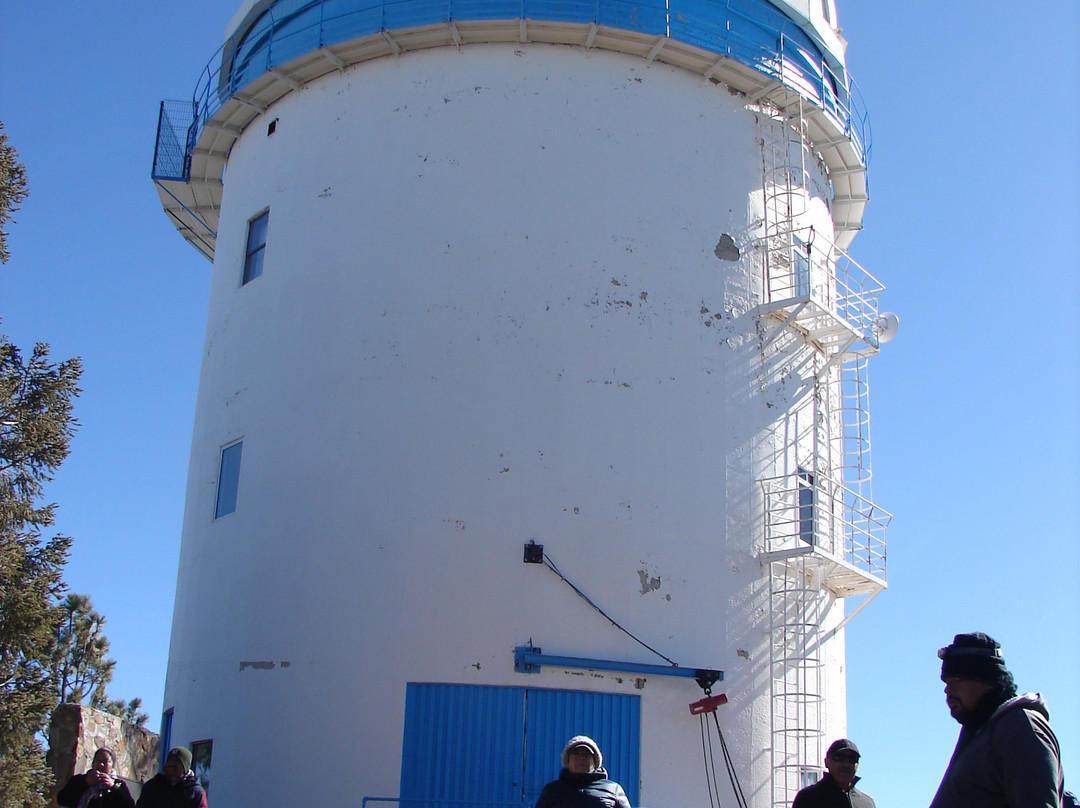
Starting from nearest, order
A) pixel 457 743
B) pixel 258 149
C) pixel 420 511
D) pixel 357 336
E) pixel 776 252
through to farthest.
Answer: pixel 457 743
pixel 420 511
pixel 357 336
pixel 776 252
pixel 258 149

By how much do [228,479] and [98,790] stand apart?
7920mm

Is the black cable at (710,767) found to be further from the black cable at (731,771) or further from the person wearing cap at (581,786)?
the person wearing cap at (581,786)

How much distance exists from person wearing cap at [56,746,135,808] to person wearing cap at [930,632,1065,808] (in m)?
7.49

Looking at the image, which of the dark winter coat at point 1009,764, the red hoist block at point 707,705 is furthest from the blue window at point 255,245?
the dark winter coat at point 1009,764

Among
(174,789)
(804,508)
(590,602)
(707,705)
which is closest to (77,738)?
(590,602)

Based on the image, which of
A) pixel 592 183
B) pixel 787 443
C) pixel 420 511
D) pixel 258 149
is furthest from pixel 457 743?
pixel 258 149

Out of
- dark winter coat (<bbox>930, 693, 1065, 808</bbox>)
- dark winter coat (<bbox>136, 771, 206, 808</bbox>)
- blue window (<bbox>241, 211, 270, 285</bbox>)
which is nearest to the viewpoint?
dark winter coat (<bbox>930, 693, 1065, 808</bbox>)

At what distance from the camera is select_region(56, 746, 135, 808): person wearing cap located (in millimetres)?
9727

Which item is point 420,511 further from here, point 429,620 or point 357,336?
point 357,336

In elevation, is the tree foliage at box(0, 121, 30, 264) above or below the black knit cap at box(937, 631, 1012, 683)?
above

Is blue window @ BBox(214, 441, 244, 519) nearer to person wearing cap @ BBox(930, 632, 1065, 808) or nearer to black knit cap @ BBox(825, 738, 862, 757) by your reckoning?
black knit cap @ BBox(825, 738, 862, 757)

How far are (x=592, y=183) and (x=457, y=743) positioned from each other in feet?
25.7

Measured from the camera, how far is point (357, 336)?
16297 millimetres

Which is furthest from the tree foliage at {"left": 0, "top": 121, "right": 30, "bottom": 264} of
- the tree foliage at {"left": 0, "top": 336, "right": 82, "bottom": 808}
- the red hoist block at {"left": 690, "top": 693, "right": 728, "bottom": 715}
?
the red hoist block at {"left": 690, "top": 693, "right": 728, "bottom": 715}
